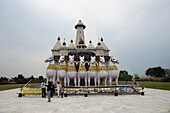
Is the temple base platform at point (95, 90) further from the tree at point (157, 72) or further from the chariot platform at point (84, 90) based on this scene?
the tree at point (157, 72)

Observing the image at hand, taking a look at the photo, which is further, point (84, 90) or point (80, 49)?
point (80, 49)

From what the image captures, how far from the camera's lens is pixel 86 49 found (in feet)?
73.4

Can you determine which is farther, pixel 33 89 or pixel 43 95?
pixel 33 89

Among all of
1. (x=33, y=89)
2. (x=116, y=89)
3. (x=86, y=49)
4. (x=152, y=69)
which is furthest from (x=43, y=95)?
(x=152, y=69)

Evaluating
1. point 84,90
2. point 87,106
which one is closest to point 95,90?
point 84,90

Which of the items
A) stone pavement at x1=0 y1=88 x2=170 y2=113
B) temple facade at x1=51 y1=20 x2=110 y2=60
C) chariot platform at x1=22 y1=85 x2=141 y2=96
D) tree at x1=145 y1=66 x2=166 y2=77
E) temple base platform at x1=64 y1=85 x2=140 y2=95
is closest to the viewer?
stone pavement at x1=0 y1=88 x2=170 y2=113

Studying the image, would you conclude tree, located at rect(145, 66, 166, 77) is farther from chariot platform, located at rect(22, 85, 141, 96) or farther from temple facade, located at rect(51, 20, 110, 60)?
chariot platform, located at rect(22, 85, 141, 96)

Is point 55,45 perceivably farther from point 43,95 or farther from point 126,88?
point 126,88

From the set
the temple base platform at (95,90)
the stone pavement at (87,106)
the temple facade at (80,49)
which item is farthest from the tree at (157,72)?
the stone pavement at (87,106)

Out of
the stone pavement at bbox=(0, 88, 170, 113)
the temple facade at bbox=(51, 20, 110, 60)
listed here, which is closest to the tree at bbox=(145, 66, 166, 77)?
the temple facade at bbox=(51, 20, 110, 60)

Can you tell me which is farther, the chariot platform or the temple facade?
the temple facade

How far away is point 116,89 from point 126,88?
150 centimetres

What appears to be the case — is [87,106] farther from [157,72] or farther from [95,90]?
[157,72]

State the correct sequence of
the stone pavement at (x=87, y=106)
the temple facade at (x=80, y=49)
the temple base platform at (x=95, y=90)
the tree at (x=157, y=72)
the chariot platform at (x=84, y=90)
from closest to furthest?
the stone pavement at (x=87, y=106) < the chariot platform at (x=84, y=90) < the temple base platform at (x=95, y=90) < the temple facade at (x=80, y=49) < the tree at (x=157, y=72)
